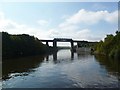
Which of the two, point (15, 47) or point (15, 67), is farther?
point (15, 47)

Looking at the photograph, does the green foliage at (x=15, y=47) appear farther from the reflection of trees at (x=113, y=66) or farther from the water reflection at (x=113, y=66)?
the reflection of trees at (x=113, y=66)

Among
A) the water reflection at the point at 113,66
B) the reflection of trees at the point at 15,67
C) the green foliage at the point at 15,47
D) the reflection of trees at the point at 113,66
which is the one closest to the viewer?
the water reflection at the point at 113,66

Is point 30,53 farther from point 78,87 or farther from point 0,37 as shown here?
point 78,87

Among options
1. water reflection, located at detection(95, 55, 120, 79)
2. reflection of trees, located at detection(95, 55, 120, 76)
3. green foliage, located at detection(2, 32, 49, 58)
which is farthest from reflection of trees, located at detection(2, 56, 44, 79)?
reflection of trees, located at detection(95, 55, 120, 76)

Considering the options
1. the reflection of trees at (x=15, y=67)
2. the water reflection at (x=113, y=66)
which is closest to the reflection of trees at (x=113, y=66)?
the water reflection at (x=113, y=66)

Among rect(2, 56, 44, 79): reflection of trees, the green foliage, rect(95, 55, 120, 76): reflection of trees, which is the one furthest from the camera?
the green foliage

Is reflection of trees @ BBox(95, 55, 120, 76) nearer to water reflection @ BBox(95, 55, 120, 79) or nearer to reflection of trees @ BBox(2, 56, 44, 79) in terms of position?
water reflection @ BBox(95, 55, 120, 79)

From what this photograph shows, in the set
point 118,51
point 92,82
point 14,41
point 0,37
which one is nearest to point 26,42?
point 14,41

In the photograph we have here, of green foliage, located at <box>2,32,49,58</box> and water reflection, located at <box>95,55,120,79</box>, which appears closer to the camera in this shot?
water reflection, located at <box>95,55,120,79</box>

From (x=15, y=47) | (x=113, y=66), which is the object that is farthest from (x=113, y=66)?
(x=15, y=47)

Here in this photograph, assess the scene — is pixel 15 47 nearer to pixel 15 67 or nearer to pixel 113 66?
pixel 15 67

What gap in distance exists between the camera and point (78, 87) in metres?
31.5

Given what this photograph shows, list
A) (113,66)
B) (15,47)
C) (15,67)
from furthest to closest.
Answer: (15,47) < (113,66) < (15,67)

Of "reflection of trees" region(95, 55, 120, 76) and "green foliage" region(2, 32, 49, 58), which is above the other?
"green foliage" region(2, 32, 49, 58)
